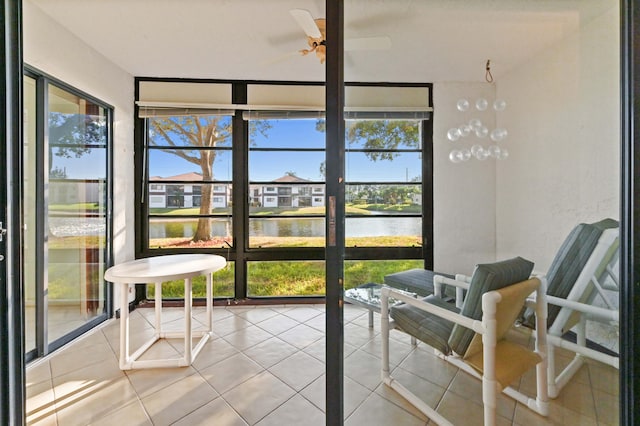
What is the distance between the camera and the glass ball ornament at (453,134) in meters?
1.39

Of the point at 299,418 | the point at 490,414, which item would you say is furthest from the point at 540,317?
the point at 299,418

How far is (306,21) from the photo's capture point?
5.97ft

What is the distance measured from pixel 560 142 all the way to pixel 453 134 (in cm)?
45

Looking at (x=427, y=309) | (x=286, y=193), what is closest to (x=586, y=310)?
(x=427, y=309)

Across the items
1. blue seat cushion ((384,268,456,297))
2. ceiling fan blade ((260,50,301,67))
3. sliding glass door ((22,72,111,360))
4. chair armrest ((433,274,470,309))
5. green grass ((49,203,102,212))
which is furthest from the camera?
ceiling fan blade ((260,50,301,67))

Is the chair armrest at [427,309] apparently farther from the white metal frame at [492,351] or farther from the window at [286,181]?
the window at [286,181]

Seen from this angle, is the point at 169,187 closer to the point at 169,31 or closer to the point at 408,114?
the point at 169,31

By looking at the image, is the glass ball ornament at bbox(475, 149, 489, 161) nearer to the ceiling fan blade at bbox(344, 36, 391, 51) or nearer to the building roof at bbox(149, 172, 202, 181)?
the ceiling fan blade at bbox(344, 36, 391, 51)

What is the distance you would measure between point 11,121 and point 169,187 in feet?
6.71

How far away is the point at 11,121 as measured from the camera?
1288 mm

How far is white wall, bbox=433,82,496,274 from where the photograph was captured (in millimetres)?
1306

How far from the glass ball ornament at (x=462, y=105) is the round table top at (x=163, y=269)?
2.02 meters

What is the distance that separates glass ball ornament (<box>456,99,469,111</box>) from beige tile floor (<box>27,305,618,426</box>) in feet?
3.83

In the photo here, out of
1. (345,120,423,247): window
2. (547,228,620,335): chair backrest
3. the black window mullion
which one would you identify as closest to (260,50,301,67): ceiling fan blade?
the black window mullion
